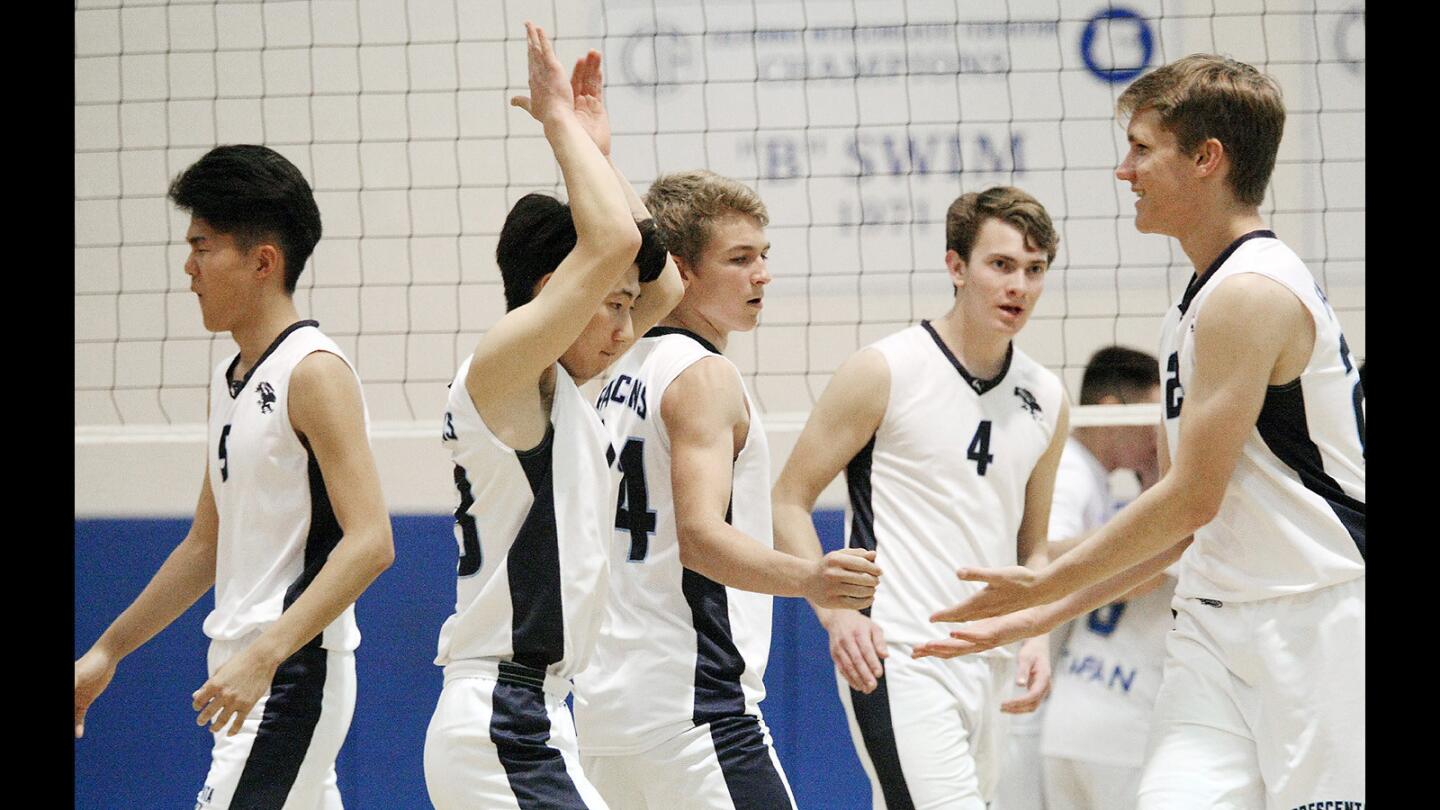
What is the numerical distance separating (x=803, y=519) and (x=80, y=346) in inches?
154

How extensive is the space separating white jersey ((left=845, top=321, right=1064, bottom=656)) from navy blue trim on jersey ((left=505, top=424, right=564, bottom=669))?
5.12 feet

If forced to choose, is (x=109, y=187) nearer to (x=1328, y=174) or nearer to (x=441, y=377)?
(x=441, y=377)

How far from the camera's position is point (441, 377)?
6.36 meters

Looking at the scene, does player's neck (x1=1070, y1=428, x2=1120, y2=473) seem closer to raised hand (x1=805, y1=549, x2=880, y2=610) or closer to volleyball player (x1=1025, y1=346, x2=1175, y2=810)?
volleyball player (x1=1025, y1=346, x2=1175, y2=810)

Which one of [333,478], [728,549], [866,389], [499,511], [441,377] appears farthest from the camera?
[441,377]

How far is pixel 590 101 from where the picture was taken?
121 inches

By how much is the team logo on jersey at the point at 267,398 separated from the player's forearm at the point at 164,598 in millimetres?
457

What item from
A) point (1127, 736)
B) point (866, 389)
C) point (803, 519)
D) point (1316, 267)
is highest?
point (1316, 267)

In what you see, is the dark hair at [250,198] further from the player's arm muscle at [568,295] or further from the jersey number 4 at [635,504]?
the player's arm muscle at [568,295]

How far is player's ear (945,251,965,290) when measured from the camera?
13.6ft

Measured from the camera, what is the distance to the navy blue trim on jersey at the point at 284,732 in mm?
2918

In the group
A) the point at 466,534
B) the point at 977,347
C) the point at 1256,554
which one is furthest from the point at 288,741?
the point at 977,347

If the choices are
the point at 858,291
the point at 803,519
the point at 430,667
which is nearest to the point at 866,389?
the point at 803,519

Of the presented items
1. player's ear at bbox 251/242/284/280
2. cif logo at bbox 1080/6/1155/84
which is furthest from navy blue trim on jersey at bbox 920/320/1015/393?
cif logo at bbox 1080/6/1155/84
